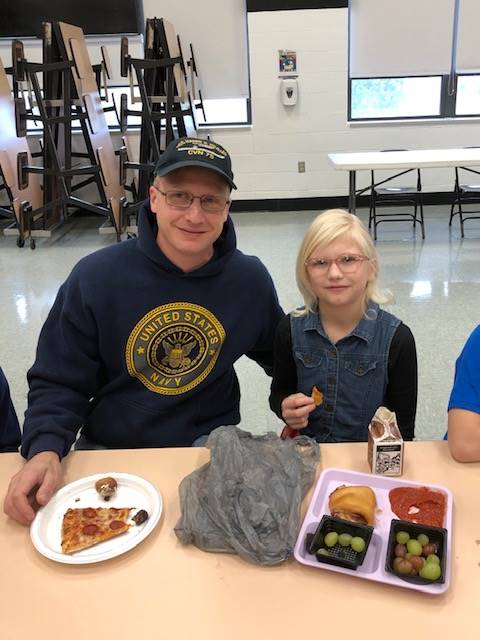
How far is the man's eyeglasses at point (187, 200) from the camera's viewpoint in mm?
1291

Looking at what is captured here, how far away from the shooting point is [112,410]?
142 cm

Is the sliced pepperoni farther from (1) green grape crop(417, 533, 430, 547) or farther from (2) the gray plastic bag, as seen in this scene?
(1) green grape crop(417, 533, 430, 547)

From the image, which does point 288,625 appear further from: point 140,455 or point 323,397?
point 323,397

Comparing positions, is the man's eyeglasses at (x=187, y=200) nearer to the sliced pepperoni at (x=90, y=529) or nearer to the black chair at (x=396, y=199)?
the sliced pepperoni at (x=90, y=529)

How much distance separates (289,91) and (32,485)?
5.83m

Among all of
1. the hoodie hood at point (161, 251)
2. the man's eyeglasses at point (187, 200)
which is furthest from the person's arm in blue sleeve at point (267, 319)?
the man's eyeglasses at point (187, 200)

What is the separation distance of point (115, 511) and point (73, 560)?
130mm

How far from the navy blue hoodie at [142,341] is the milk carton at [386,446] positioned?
47 cm

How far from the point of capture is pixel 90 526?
3.24 ft

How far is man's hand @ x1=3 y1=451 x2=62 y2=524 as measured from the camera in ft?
3.30

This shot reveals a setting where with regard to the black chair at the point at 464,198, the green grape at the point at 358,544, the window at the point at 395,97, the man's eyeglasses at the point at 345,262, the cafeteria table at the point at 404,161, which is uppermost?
the window at the point at 395,97

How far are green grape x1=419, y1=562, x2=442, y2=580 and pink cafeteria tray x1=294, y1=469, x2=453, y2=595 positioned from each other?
0.04ft

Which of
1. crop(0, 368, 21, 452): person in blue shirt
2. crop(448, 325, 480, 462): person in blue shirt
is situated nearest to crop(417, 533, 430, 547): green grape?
crop(448, 325, 480, 462): person in blue shirt

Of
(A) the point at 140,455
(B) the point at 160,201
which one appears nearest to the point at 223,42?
(B) the point at 160,201
